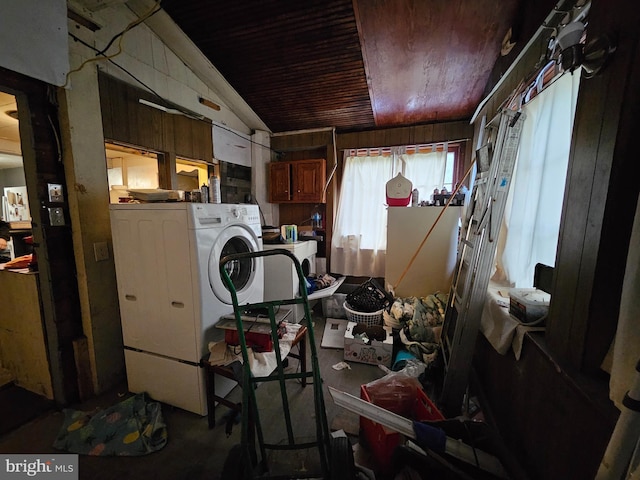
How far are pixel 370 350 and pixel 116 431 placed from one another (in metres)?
1.76

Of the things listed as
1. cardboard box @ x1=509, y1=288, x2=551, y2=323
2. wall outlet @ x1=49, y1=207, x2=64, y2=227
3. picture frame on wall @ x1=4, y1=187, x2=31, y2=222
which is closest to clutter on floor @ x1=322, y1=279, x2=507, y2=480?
cardboard box @ x1=509, y1=288, x2=551, y2=323

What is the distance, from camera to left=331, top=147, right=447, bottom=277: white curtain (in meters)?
3.21

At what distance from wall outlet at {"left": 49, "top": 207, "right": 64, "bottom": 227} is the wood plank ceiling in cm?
178

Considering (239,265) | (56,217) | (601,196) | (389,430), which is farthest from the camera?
(239,265)

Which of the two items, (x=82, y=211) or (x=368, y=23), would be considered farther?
(x=368, y=23)

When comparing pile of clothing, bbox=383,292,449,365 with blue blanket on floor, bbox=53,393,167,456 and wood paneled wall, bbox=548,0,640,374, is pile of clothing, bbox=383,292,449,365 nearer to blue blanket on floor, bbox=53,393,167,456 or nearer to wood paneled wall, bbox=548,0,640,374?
wood paneled wall, bbox=548,0,640,374

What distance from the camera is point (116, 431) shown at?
1439 millimetres

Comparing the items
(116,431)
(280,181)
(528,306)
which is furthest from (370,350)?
(280,181)

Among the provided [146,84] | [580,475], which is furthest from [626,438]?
[146,84]

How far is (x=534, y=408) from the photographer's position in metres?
1.07

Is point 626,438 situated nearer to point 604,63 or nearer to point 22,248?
point 604,63

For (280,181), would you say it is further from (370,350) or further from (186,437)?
(186,437)

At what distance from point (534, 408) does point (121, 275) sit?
2.39 m

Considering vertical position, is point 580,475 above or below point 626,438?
below
